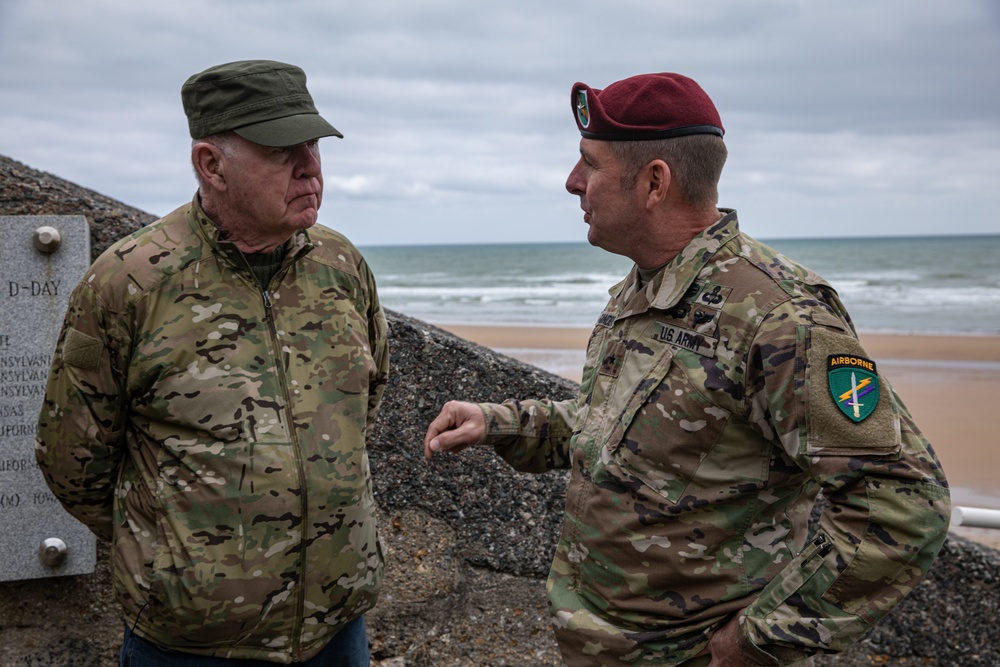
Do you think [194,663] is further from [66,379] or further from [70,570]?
[70,570]

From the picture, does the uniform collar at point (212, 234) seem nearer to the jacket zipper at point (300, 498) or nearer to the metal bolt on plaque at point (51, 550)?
the jacket zipper at point (300, 498)

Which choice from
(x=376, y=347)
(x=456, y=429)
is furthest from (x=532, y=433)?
(x=376, y=347)

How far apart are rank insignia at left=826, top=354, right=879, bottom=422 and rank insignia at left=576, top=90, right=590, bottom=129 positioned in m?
0.80

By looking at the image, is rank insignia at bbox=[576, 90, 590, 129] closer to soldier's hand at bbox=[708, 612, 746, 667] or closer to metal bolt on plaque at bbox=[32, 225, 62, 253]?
soldier's hand at bbox=[708, 612, 746, 667]

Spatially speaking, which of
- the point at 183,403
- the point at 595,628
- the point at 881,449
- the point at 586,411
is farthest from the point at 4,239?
the point at 881,449

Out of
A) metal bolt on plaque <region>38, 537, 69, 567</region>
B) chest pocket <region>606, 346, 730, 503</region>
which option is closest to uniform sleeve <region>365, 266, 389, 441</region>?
chest pocket <region>606, 346, 730, 503</region>

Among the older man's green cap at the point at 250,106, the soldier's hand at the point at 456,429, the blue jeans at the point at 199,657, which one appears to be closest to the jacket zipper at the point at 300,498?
the blue jeans at the point at 199,657

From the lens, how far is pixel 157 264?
2.11 meters

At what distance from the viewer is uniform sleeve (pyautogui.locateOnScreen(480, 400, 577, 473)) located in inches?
93.6

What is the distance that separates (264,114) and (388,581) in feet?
6.21

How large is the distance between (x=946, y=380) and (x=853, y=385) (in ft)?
42.6

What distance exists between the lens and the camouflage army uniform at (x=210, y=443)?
205 centimetres

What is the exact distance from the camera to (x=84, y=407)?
6.78ft

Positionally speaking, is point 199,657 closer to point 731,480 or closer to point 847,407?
point 731,480
